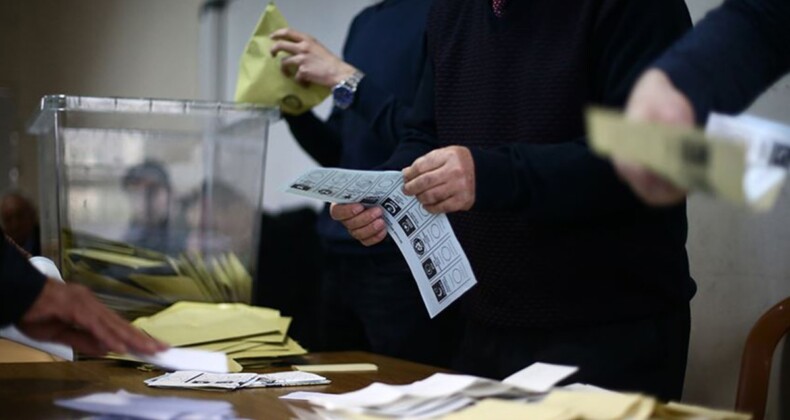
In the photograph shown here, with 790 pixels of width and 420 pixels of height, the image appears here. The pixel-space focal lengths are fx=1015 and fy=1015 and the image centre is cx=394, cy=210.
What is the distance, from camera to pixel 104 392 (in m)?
1.25

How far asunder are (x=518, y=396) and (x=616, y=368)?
26cm

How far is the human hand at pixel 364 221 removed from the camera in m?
1.39

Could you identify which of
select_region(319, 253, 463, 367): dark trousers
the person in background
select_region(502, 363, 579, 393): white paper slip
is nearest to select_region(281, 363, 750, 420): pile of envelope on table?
select_region(502, 363, 579, 393): white paper slip

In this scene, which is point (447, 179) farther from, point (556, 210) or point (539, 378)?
point (539, 378)

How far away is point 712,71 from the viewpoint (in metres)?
0.89

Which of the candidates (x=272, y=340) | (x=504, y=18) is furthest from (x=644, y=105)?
(x=272, y=340)

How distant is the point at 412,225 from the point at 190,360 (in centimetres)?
40

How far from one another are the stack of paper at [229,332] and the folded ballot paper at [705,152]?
3.01 feet

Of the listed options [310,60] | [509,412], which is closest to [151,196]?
[310,60]

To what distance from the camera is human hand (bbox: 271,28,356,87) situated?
6.17 ft

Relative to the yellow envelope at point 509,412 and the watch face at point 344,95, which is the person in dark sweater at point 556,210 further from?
the watch face at point 344,95

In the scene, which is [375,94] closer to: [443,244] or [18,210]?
[443,244]

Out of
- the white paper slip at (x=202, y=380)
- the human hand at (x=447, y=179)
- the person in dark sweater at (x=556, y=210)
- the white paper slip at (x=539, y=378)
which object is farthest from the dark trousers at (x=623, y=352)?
the white paper slip at (x=202, y=380)

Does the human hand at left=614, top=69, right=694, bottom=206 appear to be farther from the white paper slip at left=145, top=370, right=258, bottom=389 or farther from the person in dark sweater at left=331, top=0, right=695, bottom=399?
the white paper slip at left=145, top=370, right=258, bottom=389
